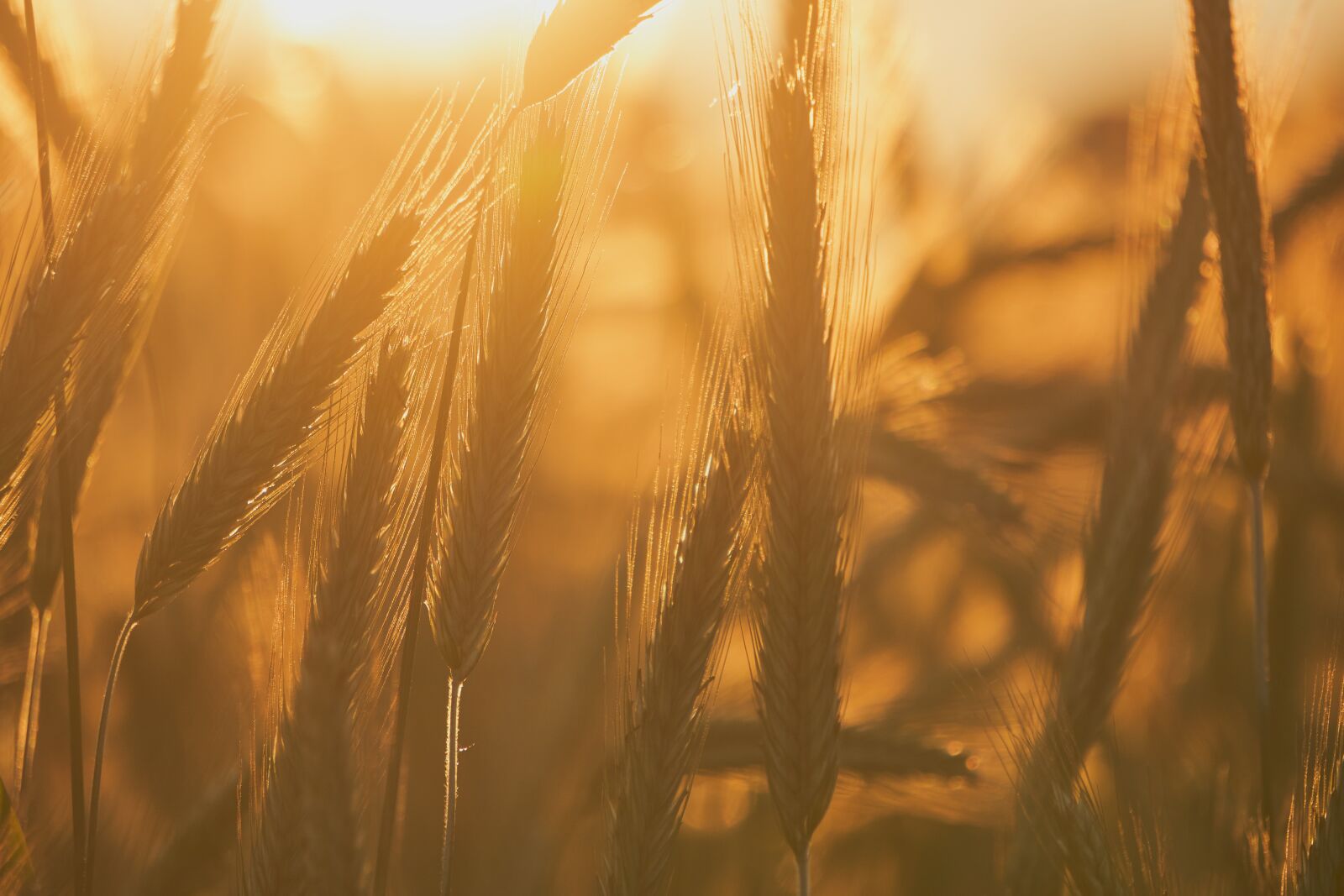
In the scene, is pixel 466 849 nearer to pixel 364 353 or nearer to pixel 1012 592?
pixel 364 353

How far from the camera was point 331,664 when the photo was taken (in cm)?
95

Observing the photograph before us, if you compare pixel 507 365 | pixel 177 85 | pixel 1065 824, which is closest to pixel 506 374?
pixel 507 365

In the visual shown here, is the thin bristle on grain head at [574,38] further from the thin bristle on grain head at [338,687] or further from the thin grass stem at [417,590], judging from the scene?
the thin bristle on grain head at [338,687]

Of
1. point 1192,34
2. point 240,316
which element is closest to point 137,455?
point 240,316

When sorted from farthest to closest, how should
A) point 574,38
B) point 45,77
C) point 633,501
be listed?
point 633,501 → point 45,77 → point 574,38

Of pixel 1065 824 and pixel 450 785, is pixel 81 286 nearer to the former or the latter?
pixel 450 785

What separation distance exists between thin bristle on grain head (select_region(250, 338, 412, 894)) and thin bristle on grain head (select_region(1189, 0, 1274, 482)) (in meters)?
0.87

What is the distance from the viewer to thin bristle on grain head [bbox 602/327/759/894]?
98 cm

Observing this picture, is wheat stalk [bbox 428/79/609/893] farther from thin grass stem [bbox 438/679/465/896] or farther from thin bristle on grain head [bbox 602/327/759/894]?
thin bristle on grain head [bbox 602/327/759/894]

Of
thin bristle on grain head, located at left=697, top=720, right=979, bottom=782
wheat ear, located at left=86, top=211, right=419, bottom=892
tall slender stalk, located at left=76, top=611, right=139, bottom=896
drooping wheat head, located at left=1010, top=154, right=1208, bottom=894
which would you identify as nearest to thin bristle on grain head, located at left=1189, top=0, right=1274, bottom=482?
drooping wheat head, located at left=1010, top=154, right=1208, bottom=894

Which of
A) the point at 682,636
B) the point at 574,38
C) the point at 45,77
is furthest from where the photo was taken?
the point at 45,77

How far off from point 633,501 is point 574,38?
778 mm

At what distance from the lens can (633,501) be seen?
151 centimetres

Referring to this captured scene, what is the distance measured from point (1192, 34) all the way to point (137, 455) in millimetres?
1821
